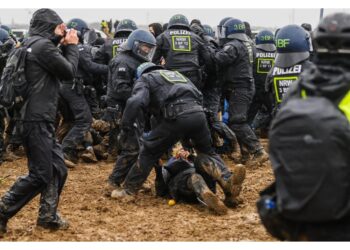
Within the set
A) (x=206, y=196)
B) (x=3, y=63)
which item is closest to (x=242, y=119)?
(x=206, y=196)

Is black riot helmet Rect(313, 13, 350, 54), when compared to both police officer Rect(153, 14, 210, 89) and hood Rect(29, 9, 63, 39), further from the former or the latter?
police officer Rect(153, 14, 210, 89)

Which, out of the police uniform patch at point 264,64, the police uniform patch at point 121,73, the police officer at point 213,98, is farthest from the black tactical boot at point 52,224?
the police uniform patch at point 264,64

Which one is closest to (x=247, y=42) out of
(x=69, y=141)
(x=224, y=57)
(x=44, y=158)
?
(x=224, y=57)

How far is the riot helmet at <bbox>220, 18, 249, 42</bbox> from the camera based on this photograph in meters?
9.66

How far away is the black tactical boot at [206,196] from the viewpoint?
6691 millimetres

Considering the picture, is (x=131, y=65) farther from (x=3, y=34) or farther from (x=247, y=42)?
(x=3, y=34)

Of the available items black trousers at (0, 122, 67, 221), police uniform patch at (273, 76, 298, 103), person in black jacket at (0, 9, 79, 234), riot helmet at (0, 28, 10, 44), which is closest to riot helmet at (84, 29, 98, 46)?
riot helmet at (0, 28, 10, 44)

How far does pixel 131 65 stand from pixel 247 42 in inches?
94.3

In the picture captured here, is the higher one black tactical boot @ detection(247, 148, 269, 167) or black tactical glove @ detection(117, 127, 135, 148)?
black tactical glove @ detection(117, 127, 135, 148)

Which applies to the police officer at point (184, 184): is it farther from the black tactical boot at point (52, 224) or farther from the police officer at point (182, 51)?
the police officer at point (182, 51)

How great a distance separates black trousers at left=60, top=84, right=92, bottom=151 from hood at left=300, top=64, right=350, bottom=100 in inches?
265

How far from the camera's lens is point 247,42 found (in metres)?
9.93

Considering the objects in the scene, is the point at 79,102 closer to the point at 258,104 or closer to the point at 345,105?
the point at 258,104

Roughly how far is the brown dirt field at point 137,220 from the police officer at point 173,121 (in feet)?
1.41
